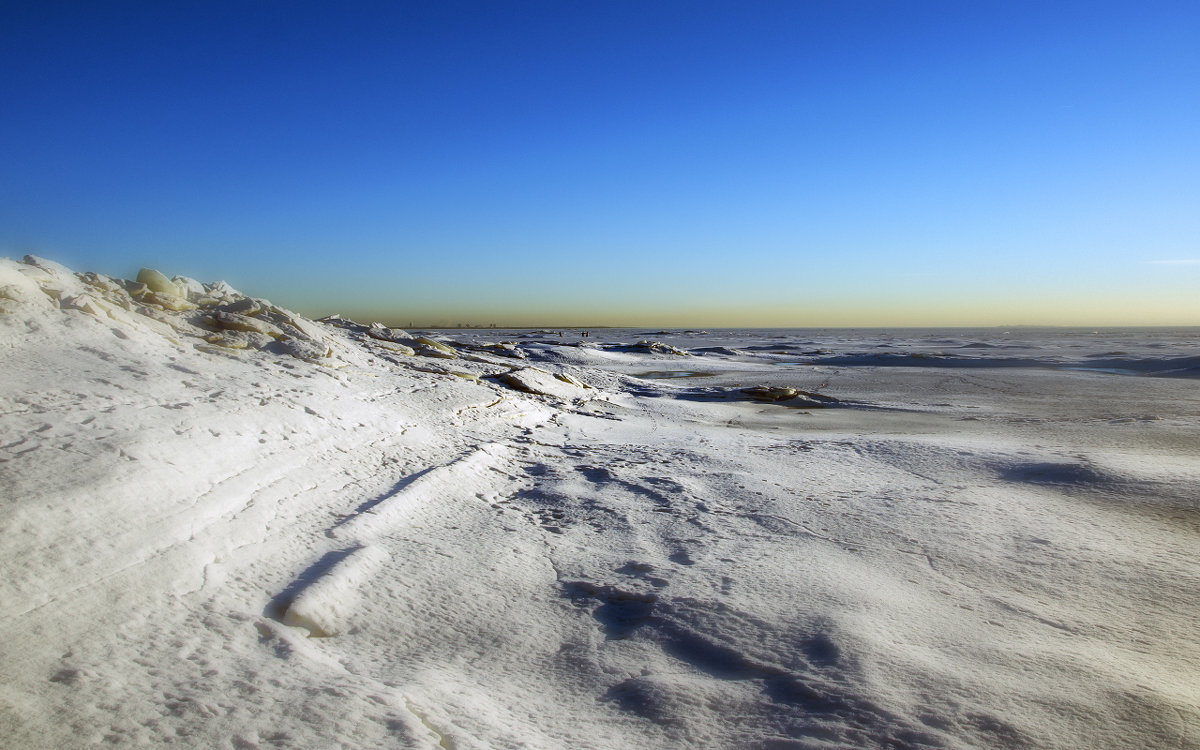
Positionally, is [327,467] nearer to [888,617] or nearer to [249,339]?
[249,339]

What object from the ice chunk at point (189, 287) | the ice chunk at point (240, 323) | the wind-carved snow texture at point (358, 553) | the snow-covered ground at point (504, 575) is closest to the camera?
the snow-covered ground at point (504, 575)

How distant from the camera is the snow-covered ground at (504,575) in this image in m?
1.74

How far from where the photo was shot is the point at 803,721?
1.76m

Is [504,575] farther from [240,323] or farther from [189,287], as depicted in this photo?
[189,287]

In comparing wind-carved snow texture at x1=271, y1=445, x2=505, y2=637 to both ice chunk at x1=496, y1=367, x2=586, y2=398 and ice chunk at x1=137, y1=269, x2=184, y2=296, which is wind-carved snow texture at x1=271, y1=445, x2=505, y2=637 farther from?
ice chunk at x1=137, y1=269, x2=184, y2=296

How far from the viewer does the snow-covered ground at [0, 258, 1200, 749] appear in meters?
1.74

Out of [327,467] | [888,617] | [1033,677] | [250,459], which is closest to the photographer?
[1033,677]

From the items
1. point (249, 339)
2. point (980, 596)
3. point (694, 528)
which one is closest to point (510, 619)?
point (694, 528)

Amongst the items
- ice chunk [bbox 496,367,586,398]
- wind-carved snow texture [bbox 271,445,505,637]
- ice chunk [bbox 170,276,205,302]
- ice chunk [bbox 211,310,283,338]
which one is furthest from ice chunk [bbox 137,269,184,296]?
wind-carved snow texture [bbox 271,445,505,637]

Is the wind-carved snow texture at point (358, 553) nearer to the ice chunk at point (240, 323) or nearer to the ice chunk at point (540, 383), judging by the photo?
the ice chunk at point (240, 323)

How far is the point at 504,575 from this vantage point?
280cm

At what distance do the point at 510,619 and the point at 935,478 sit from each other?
3601mm

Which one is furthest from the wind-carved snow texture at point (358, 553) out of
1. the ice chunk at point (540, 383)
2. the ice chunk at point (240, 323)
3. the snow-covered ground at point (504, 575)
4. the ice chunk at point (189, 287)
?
the ice chunk at point (189, 287)

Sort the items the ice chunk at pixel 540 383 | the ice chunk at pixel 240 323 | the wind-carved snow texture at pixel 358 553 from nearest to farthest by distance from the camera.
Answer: the wind-carved snow texture at pixel 358 553, the ice chunk at pixel 240 323, the ice chunk at pixel 540 383
